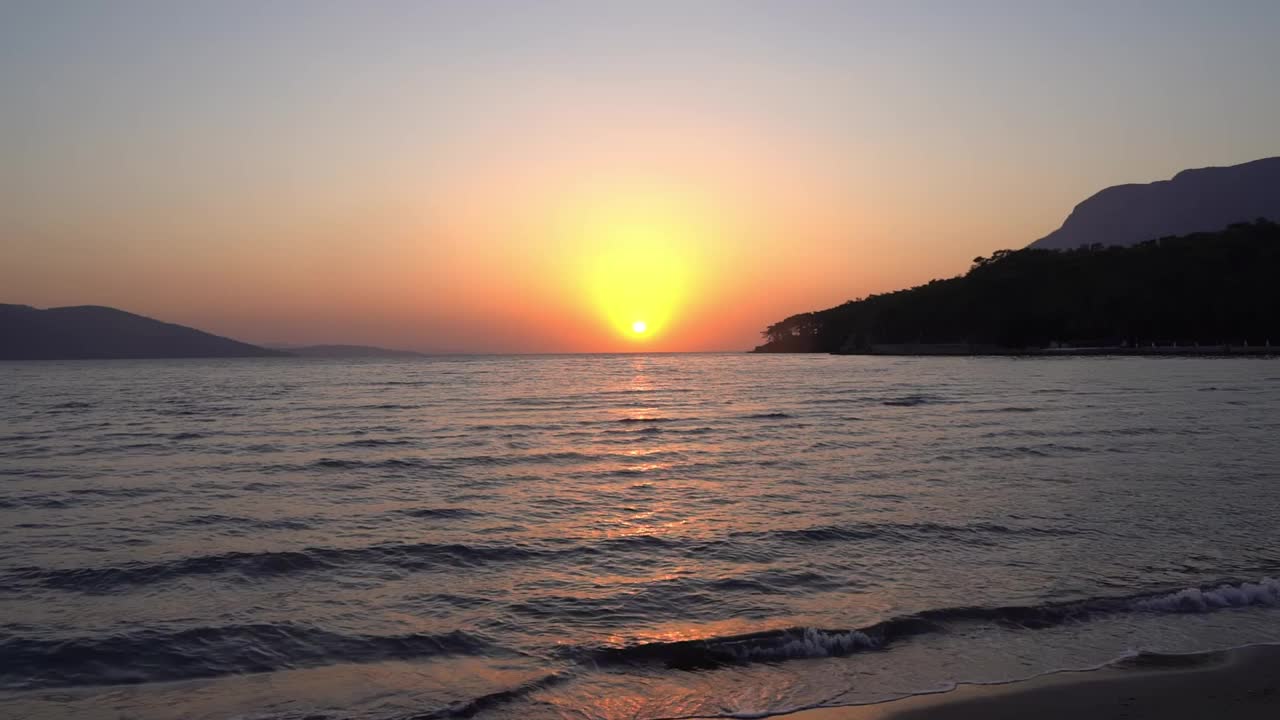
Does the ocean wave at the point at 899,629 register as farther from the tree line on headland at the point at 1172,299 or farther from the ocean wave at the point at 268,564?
the tree line on headland at the point at 1172,299

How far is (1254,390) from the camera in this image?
53594 mm

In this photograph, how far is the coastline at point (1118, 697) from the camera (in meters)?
7.29

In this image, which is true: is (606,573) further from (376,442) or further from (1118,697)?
(376,442)

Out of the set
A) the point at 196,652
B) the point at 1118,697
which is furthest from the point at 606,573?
the point at 1118,697

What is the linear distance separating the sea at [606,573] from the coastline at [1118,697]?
32 cm

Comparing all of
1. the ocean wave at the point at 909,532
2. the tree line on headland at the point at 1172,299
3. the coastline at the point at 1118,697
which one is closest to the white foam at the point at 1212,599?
the coastline at the point at 1118,697

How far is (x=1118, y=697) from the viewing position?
7.65 metres

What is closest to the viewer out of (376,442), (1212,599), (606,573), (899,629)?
(899,629)

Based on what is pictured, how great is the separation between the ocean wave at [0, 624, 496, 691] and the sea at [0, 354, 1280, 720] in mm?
42

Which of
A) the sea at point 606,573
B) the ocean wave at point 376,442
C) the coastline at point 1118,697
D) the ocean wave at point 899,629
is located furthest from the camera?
the ocean wave at point 376,442

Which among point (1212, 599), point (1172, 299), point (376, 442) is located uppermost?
Answer: point (1172, 299)

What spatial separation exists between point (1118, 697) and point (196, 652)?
379 inches

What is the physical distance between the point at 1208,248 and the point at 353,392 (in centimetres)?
18547

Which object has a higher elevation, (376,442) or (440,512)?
(376,442)
